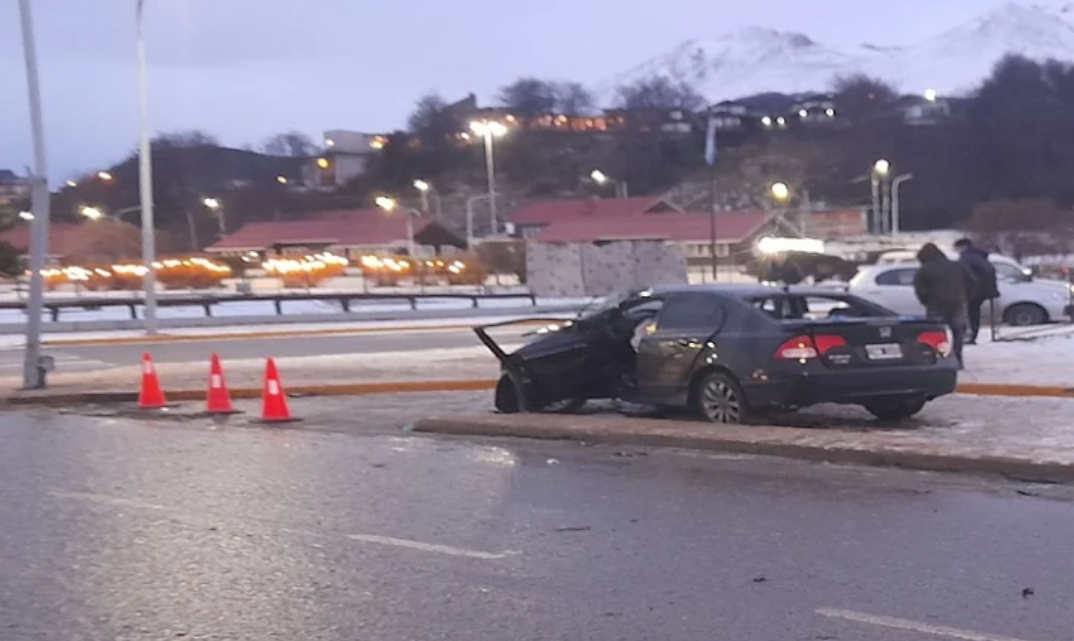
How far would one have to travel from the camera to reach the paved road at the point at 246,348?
26.4 m

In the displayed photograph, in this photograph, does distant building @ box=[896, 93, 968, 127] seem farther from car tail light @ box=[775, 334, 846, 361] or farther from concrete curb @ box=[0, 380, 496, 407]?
car tail light @ box=[775, 334, 846, 361]

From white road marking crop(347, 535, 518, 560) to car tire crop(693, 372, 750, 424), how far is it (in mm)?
5182

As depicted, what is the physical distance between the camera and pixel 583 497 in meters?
10.6

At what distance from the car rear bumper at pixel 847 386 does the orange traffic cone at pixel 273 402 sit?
5.51 metres

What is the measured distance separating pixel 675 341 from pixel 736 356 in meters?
0.82

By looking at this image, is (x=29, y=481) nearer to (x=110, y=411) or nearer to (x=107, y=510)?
(x=107, y=510)

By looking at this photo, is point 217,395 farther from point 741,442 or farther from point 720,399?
point 741,442

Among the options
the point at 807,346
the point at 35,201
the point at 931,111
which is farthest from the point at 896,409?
the point at 931,111

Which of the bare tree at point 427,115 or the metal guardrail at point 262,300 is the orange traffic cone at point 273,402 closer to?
the metal guardrail at point 262,300

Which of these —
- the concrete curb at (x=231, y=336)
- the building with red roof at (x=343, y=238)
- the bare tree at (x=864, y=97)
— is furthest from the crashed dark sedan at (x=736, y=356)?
the bare tree at (x=864, y=97)

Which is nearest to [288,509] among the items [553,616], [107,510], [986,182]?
[107,510]

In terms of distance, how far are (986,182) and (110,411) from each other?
88446mm

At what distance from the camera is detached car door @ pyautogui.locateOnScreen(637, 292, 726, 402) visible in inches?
546

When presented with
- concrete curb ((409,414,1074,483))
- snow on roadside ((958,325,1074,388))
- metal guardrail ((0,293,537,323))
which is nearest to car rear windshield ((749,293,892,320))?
concrete curb ((409,414,1074,483))
